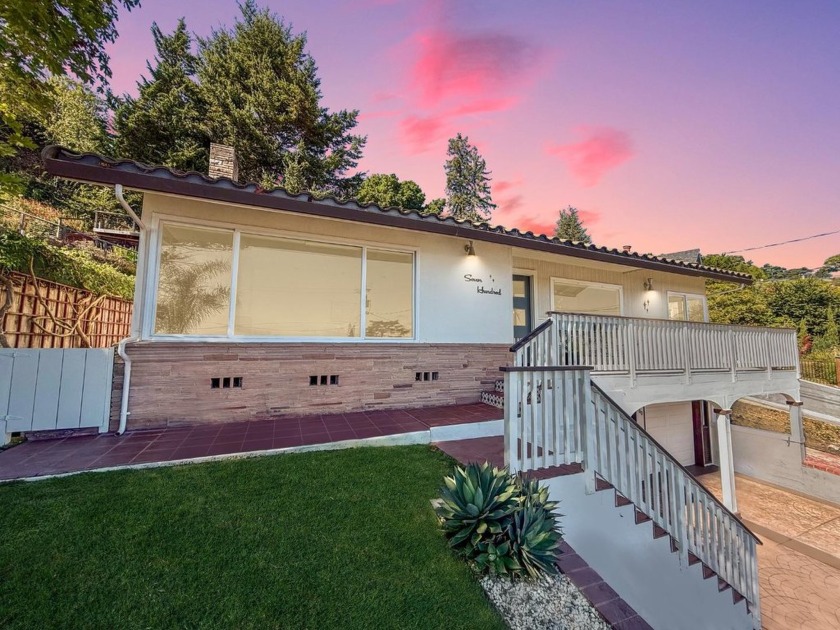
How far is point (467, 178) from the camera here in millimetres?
31672

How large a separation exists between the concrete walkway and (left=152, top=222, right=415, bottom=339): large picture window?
7.31 meters

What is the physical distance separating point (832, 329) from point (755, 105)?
14571 mm

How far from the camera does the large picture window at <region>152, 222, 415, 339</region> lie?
5.31m

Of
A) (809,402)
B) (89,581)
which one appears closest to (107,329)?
(89,581)

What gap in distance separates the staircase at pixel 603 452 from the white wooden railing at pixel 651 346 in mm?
1043

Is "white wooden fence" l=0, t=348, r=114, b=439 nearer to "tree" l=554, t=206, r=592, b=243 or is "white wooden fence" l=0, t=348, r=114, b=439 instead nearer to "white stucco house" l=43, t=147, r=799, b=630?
"white stucco house" l=43, t=147, r=799, b=630

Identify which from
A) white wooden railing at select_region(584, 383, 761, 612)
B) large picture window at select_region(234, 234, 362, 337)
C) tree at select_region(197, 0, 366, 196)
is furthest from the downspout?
tree at select_region(197, 0, 366, 196)

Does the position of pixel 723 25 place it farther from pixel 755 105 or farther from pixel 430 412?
pixel 430 412

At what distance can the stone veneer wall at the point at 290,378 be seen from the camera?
16.0 feet

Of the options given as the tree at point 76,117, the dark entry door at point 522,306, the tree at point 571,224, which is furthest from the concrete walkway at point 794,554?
the tree at point 571,224

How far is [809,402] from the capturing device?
9.44m

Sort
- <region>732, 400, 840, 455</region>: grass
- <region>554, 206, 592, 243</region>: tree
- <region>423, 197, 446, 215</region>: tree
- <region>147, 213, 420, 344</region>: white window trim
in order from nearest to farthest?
1. <region>147, 213, 420, 344</region>: white window trim
2. <region>732, 400, 840, 455</region>: grass
3. <region>423, 197, 446, 215</region>: tree
4. <region>554, 206, 592, 243</region>: tree

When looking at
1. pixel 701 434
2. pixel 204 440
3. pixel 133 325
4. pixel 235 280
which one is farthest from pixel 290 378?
pixel 701 434

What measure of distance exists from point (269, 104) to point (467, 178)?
19.1 m
